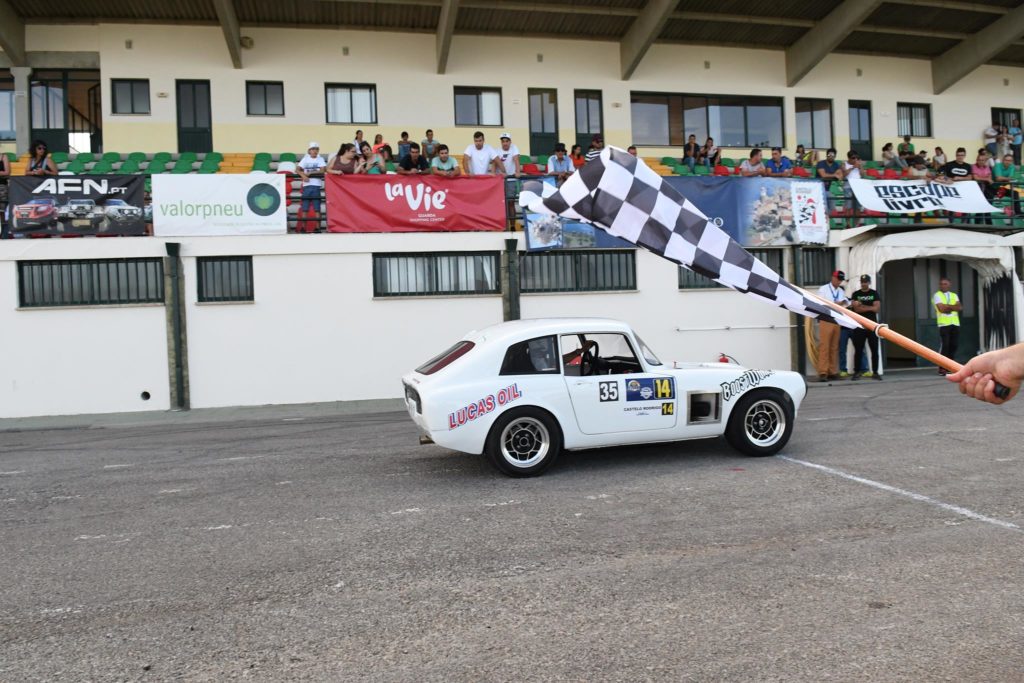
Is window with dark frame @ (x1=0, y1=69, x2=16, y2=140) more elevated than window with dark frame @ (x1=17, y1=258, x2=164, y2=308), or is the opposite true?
window with dark frame @ (x1=0, y1=69, x2=16, y2=140)

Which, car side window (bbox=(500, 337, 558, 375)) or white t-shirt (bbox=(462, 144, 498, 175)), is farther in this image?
white t-shirt (bbox=(462, 144, 498, 175))

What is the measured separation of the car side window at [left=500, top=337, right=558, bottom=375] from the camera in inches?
289

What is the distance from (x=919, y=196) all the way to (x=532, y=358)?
45.1ft

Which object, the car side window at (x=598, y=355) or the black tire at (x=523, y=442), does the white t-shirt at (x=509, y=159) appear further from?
the black tire at (x=523, y=442)

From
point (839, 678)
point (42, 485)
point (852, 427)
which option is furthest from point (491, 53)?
point (839, 678)

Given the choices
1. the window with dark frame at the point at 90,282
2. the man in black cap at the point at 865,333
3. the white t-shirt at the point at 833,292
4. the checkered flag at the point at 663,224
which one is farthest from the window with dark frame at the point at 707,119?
the checkered flag at the point at 663,224

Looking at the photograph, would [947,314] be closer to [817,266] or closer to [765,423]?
[817,266]

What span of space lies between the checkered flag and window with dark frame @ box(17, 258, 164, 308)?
1146cm

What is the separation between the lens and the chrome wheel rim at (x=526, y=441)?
7.21 metres

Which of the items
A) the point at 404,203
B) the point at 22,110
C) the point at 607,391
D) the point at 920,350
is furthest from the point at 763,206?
the point at 22,110

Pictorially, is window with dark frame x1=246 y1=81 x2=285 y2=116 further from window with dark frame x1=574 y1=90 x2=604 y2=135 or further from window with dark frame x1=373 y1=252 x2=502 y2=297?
window with dark frame x1=373 y1=252 x2=502 y2=297

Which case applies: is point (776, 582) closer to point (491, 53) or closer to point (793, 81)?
point (491, 53)

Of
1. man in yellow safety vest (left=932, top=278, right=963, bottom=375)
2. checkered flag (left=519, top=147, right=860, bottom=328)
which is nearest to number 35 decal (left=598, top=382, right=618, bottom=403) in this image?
checkered flag (left=519, top=147, right=860, bottom=328)

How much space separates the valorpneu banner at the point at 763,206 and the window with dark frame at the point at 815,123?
1037cm
